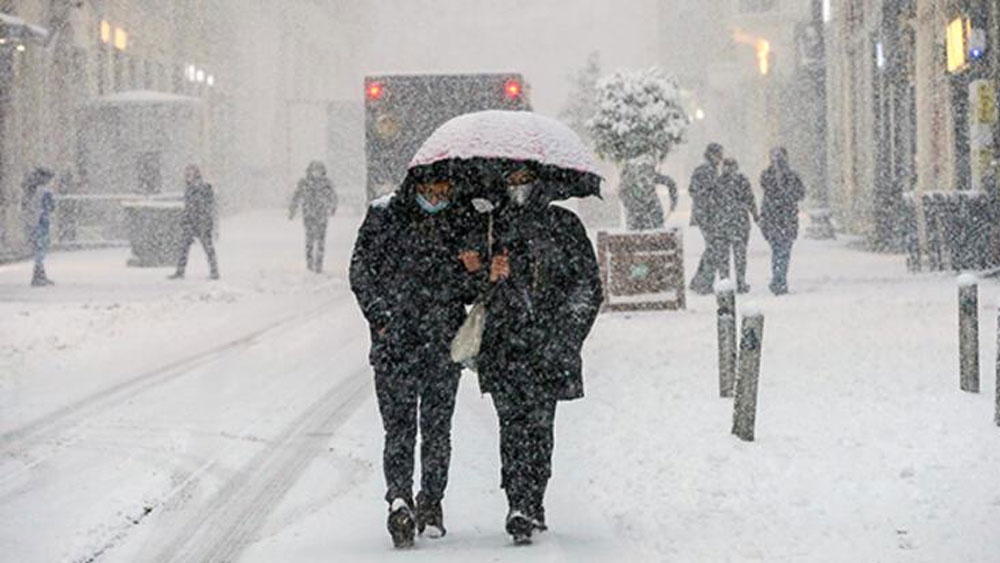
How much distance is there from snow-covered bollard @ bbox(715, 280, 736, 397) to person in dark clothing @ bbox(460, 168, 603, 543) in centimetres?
420

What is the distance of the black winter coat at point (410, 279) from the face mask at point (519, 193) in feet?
0.71

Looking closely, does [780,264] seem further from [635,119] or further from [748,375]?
[748,375]

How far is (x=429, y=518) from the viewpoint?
297 inches

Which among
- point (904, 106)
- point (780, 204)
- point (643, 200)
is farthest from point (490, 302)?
point (904, 106)

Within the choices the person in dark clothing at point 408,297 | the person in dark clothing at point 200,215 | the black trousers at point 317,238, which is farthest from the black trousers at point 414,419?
the black trousers at point 317,238

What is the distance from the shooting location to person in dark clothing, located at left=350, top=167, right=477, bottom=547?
24.0 ft

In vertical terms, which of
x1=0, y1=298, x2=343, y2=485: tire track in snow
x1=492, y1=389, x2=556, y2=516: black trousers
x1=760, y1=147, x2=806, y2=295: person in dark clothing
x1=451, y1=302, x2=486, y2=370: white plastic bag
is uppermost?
x1=760, y1=147, x2=806, y2=295: person in dark clothing

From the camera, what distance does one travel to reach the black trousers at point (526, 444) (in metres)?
7.36

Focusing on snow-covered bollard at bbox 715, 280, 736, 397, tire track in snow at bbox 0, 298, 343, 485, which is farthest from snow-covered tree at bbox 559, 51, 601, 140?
snow-covered bollard at bbox 715, 280, 736, 397

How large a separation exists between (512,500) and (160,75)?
47.4 metres

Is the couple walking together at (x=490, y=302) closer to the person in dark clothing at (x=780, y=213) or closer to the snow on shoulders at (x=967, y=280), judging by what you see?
the snow on shoulders at (x=967, y=280)

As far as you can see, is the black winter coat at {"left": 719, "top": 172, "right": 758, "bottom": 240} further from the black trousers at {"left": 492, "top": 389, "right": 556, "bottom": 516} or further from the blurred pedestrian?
the blurred pedestrian

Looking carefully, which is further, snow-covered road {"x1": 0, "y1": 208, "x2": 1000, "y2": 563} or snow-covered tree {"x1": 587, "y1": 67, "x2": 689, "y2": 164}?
→ snow-covered tree {"x1": 587, "y1": 67, "x2": 689, "y2": 164}

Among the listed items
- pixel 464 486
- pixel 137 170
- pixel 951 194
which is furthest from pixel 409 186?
pixel 137 170
